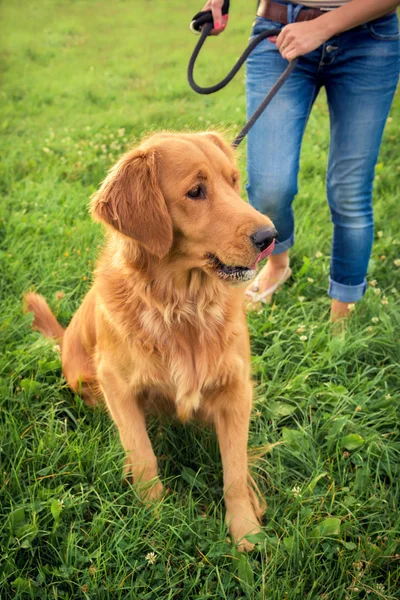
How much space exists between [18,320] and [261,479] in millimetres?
1614

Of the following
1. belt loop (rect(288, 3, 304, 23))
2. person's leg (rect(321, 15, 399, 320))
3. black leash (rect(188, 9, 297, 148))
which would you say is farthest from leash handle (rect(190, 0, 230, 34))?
person's leg (rect(321, 15, 399, 320))

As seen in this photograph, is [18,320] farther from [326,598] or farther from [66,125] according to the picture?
[66,125]

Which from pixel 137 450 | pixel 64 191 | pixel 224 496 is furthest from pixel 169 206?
pixel 64 191

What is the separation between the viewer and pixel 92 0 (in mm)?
11242

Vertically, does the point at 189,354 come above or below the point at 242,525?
above

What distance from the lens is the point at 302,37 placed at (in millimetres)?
2436

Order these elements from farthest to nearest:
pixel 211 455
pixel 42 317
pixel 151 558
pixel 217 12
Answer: pixel 42 317 < pixel 217 12 < pixel 211 455 < pixel 151 558

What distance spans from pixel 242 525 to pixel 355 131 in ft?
6.37

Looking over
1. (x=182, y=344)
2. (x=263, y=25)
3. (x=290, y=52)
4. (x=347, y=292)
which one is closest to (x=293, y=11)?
(x=263, y=25)

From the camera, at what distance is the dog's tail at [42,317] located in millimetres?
2963

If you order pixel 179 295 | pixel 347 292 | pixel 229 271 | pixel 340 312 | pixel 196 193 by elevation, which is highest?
pixel 196 193

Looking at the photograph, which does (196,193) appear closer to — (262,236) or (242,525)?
(262,236)

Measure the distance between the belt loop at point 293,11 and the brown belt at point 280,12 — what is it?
1 cm

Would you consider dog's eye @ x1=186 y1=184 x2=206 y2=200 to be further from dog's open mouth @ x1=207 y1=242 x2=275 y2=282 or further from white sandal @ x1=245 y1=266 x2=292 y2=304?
white sandal @ x1=245 y1=266 x2=292 y2=304
